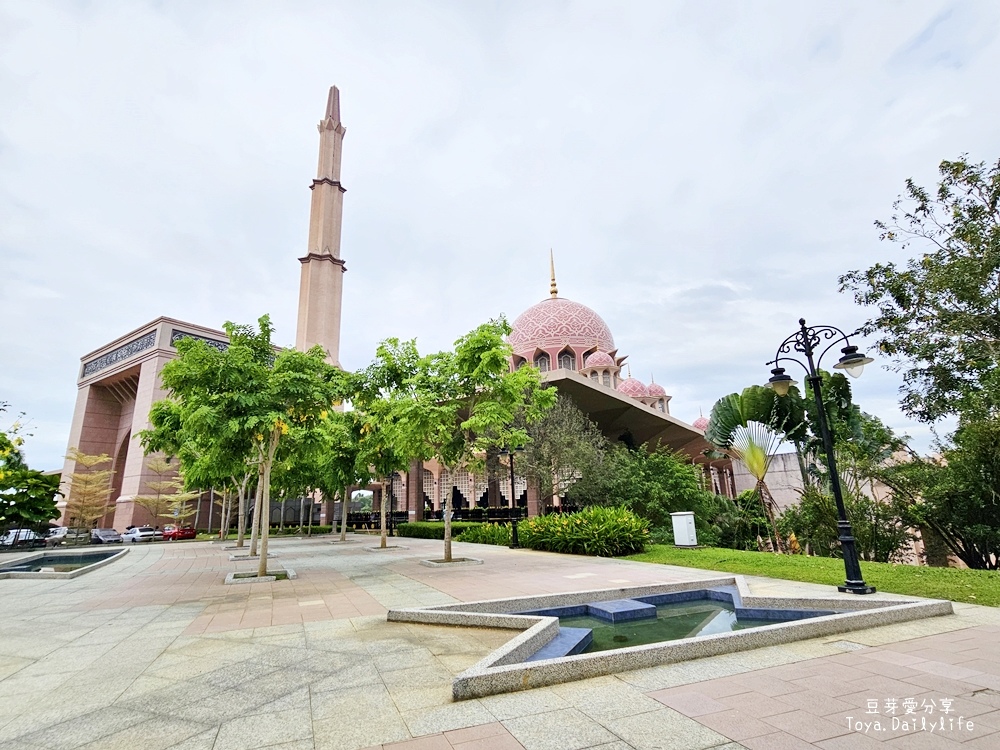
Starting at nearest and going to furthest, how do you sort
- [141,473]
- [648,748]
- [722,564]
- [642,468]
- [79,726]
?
[648,748] → [79,726] → [722,564] → [642,468] → [141,473]

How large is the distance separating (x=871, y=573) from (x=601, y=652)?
735cm

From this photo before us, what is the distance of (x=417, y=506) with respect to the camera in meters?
31.9

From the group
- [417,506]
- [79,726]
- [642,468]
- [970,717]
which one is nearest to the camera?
[970,717]

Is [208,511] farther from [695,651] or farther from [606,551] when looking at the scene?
[695,651]

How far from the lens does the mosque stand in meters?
30.5

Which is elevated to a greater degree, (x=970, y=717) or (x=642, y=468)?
(x=642, y=468)

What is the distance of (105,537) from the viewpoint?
Result: 107 ft

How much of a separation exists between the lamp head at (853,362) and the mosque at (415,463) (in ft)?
55.8

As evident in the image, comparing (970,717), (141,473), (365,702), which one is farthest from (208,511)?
(970,717)

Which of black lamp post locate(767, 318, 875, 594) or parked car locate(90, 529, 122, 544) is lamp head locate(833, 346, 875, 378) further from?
parked car locate(90, 529, 122, 544)

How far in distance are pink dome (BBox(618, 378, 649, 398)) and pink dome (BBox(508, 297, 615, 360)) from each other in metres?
4.08

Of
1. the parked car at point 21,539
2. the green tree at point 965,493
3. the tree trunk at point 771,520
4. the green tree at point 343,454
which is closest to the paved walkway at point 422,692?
the green tree at point 965,493

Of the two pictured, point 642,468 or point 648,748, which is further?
point 642,468

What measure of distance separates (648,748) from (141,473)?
45.2 metres
